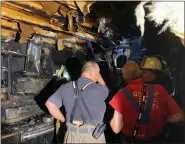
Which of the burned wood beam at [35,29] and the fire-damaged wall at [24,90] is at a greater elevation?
the burned wood beam at [35,29]

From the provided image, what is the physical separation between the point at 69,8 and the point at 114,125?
7.59ft

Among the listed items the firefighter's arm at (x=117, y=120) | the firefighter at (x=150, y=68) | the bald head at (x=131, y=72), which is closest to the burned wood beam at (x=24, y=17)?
the bald head at (x=131, y=72)

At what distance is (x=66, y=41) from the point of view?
5711 millimetres

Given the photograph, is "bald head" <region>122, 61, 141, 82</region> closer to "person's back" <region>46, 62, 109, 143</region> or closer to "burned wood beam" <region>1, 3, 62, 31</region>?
"person's back" <region>46, 62, 109, 143</region>

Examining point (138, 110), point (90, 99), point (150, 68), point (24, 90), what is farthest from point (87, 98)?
point (24, 90)

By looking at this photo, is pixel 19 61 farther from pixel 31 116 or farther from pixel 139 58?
pixel 139 58

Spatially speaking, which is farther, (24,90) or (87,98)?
(24,90)

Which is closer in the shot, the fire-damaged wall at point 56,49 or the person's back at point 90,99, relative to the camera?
the person's back at point 90,99

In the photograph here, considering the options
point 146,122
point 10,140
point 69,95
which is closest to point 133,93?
point 146,122

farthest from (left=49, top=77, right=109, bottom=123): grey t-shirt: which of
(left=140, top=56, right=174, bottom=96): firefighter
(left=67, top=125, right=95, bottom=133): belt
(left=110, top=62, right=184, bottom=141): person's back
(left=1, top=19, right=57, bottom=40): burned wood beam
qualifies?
(left=1, top=19, right=57, bottom=40): burned wood beam

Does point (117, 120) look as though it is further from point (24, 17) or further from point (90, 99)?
point (24, 17)

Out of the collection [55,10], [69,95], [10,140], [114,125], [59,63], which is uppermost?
[55,10]

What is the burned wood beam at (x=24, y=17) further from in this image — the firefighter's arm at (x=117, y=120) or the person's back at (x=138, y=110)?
the firefighter's arm at (x=117, y=120)

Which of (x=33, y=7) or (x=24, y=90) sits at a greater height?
(x=33, y=7)
